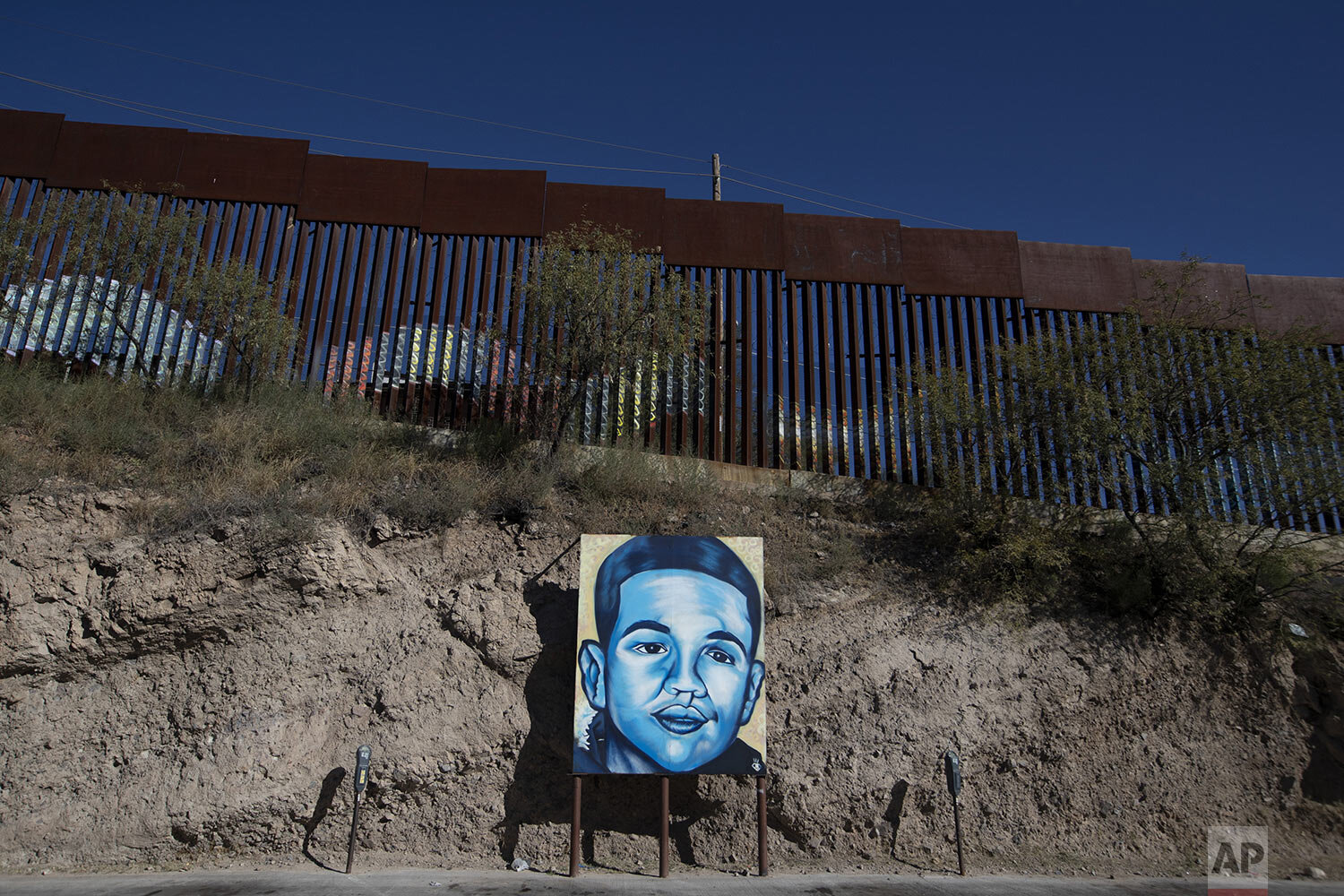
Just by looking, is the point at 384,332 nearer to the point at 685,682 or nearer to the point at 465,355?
the point at 465,355

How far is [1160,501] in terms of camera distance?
12.3 m

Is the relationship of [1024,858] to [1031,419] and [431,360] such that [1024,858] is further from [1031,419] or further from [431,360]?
[431,360]

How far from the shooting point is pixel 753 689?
952 centimetres

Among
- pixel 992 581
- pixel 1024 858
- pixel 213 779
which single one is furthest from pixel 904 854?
pixel 213 779

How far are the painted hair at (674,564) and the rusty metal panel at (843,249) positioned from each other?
20.9ft

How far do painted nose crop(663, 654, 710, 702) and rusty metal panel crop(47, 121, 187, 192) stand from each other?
39.3 feet

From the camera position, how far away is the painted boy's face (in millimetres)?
9250

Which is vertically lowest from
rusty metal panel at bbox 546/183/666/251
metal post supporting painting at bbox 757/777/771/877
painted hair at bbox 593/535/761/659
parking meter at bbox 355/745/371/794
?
metal post supporting painting at bbox 757/777/771/877

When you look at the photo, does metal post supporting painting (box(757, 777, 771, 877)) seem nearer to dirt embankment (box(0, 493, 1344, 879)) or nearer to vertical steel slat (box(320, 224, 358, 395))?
dirt embankment (box(0, 493, 1344, 879))

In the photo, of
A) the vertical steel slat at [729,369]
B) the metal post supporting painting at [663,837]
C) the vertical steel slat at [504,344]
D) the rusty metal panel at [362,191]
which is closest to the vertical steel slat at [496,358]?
the vertical steel slat at [504,344]

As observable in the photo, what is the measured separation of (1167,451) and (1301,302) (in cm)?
601

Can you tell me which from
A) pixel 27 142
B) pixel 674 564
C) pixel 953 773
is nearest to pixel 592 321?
pixel 674 564

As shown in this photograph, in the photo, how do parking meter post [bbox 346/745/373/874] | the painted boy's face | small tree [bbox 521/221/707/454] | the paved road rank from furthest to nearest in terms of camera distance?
small tree [bbox 521/221/707/454], the painted boy's face, parking meter post [bbox 346/745/373/874], the paved road

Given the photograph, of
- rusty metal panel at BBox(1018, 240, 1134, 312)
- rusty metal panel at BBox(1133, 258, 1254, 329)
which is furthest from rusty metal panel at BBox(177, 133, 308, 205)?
rusty metal panel at BBox(1133, 258, 1254, 329)
